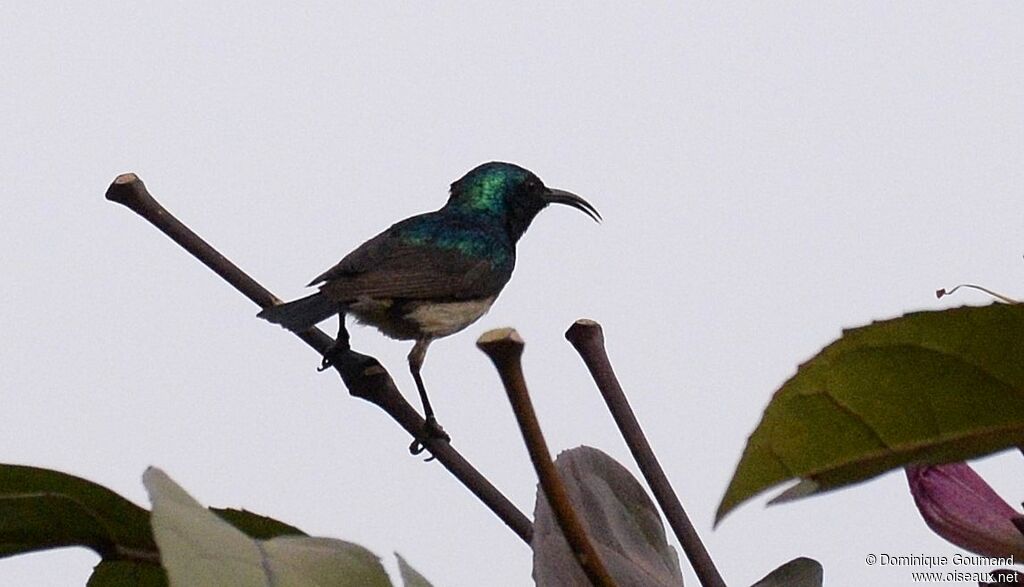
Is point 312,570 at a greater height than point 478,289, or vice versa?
point 478,289

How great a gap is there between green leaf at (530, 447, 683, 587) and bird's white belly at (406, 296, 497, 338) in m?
3.15

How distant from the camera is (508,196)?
5.75 m

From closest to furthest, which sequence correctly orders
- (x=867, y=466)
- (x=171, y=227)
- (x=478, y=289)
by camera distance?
(x=867, y=466)
(x=171, y=227)
(x=478, y=289)

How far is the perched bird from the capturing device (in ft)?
14.3

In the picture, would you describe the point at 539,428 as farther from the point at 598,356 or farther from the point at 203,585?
the point at 598,356

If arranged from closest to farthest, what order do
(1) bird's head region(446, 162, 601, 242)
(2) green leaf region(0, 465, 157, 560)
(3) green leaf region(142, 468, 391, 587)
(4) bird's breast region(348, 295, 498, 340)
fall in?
(3) green leaf region(142, 468, 391, 587) < (2) green leaf region(0, 465, 157, 560) < (4) bird's breast region(348, 295, 498, 340) < (1) bird's head region(446, 162, 601, 242)

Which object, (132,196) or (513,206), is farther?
(513,206)

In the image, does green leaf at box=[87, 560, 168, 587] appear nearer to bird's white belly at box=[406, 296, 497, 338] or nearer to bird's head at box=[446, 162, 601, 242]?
bird's white belly at box=[406, 296, 497, 338]

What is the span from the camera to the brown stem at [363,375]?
1161 mm

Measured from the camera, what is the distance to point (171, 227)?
4.23 feet

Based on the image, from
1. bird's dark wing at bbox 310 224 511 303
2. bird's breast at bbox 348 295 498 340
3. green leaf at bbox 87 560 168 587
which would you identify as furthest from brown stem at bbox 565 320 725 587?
bird's breast at bbox 348 295 498 340

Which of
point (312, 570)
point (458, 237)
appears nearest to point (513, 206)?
point (458, 237)

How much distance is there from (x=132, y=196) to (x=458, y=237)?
12.4 feet

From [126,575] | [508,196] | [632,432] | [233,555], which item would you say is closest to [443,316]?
[508,196]
